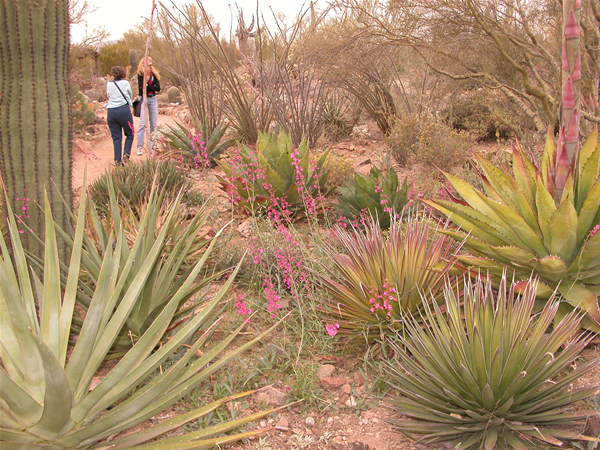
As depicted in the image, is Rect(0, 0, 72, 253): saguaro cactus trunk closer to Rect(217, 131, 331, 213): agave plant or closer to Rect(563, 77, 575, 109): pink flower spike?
Rect(217, 131, 331, 213): agave plant

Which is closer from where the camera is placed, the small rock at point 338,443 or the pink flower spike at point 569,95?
the small rock at point 338,443

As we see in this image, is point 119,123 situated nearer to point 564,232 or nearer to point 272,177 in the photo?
point 272,177

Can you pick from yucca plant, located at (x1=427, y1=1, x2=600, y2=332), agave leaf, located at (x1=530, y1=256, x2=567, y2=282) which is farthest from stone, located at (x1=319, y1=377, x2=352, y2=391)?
agave leaf, located at (x1=530, y1=256, x2=567, y2=282)

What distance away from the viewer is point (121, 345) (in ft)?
9.23

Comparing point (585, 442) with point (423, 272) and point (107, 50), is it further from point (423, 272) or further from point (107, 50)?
point (107, 50)

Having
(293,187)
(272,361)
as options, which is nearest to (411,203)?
(293,187)

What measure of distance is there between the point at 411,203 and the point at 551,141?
4.78ft

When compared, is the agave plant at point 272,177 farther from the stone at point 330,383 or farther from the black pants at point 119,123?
the black pants at point 119,123

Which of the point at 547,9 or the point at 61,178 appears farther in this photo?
→ the point at 547,9

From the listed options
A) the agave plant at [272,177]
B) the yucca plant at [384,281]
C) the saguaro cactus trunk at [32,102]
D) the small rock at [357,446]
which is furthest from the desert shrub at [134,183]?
the small rock at [357,446]

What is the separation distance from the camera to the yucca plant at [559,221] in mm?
2564

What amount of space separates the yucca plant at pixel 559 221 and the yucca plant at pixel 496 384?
0.36 meters

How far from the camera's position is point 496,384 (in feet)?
6.90

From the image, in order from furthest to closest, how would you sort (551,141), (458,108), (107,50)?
(107,50) → (458,108) → (551,141)
